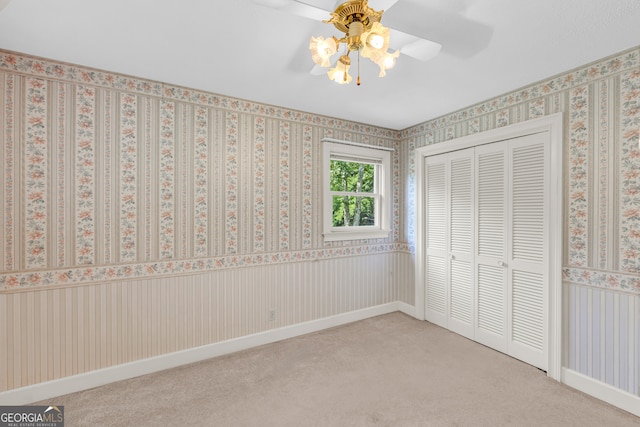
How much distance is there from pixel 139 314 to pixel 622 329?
3.67 meters

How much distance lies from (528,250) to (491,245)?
0.35 m

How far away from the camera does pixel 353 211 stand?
3.93 meters

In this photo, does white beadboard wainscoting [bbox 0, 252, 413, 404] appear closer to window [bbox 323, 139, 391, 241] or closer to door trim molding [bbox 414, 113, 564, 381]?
window [bbox 323, 139, 391, 241]

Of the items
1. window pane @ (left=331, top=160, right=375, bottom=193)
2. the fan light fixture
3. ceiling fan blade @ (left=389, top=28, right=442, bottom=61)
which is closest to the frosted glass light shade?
the fan light fixture

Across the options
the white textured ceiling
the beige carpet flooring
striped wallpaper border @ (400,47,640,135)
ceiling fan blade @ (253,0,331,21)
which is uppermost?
the white textured ceiling

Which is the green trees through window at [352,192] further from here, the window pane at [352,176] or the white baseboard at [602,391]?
the white baseboard at [602,391]

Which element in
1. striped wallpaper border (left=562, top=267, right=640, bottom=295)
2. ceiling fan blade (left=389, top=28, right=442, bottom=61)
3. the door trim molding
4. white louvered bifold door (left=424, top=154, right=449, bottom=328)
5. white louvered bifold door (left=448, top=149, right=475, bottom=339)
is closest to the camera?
ceiling fan blade (left=389, top=28, right=442, bottom=61)

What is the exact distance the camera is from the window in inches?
142

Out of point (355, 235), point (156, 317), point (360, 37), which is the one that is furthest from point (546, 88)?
point (156, 317)

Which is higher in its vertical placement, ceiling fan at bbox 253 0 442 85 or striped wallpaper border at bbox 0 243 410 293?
ceiling fan at bbox 253 0 442 85

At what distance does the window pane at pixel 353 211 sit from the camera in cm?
381

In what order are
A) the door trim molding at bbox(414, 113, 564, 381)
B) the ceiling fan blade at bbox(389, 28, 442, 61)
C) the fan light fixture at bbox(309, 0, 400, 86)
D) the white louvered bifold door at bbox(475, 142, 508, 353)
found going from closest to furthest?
the fan light fixture at bbox(309, 0, 400, 86), the ceiling fan blade at bbox(389, 28, 442, 61), the door trim molding at bbox(414, 113, 564, 381), the white louvered bifold door at bbox(475, 142, 508, 353)

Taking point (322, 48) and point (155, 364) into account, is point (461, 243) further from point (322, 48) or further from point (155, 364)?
point (155, 364)

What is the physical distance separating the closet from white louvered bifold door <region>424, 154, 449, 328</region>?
12 mm
